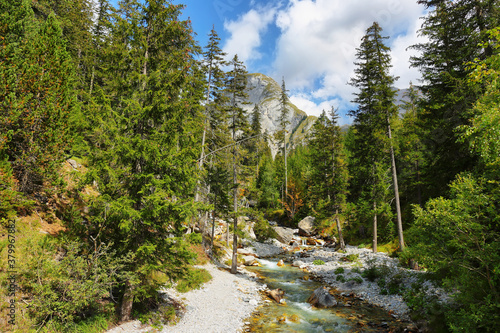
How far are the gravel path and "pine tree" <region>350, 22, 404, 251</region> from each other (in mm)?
12662

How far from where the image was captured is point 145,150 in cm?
791

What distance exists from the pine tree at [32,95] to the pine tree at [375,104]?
21099 mm

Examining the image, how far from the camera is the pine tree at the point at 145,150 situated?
7.48 m

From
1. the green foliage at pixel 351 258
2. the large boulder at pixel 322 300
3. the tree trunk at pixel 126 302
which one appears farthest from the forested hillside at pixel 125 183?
the green foliage at pixel 351 258

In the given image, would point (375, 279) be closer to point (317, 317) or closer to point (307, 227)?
point (317, 317)

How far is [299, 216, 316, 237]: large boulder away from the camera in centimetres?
3462

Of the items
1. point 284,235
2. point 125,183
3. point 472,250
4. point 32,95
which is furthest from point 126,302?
point 284,235

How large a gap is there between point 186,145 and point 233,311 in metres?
8.70

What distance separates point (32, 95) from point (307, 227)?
112 ft

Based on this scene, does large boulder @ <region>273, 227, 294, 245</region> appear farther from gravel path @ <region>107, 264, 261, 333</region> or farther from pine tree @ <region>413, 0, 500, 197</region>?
pine tree @ <region>413, 0, 500, 197</region>

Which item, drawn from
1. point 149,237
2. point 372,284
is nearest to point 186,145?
point 149,237

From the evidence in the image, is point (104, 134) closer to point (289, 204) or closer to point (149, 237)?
point (149, 237)

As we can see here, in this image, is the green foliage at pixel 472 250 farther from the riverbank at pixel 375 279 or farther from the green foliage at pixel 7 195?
the green foliage at pixel 7 195

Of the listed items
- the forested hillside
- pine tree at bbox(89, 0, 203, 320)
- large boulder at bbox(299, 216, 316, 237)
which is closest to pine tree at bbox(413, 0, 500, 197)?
the forested hillside
